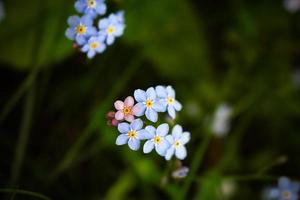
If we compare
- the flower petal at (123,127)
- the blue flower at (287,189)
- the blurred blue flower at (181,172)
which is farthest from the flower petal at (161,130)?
the blue flower at (287,189)

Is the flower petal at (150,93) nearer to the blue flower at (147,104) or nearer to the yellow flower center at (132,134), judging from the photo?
the blue flower at (147,104)

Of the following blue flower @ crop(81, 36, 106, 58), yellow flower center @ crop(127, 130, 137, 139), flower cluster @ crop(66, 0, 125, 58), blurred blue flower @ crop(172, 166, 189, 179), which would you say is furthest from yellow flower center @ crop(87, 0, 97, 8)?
blurred blue flower @ crop(172, 166, 189, 179)

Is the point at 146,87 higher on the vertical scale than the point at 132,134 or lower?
higher

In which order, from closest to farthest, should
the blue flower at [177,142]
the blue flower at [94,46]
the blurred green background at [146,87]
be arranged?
the blue flower at [177,142]
the blue flower at [94,46]
the blurred green background at [146,87]

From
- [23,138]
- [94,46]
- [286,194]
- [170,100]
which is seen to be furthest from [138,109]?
[286,194]

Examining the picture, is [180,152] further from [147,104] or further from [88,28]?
[88,28]
